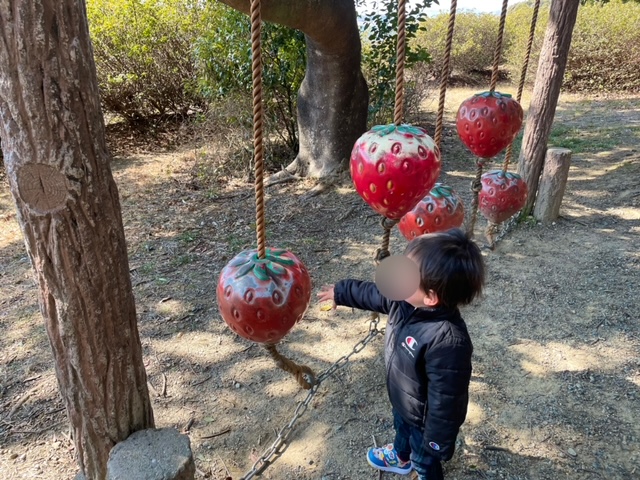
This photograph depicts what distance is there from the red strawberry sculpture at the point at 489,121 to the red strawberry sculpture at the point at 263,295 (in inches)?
47.1

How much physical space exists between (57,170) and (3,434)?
1.87 m

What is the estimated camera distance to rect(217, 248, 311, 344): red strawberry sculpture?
4.33 feet

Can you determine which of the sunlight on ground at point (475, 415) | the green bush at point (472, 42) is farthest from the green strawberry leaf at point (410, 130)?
the green bush at point (472, 42)

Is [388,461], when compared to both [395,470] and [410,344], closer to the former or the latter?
[395,470]

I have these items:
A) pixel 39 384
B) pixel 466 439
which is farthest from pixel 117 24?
pixel 466 439

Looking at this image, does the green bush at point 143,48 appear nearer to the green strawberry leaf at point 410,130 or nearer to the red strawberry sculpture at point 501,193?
the red strawberry sculpture at point 501,193

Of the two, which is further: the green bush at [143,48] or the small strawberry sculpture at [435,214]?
the green bush at [143,48]

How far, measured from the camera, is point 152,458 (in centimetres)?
160

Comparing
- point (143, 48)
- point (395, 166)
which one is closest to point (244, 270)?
point (395, 166)

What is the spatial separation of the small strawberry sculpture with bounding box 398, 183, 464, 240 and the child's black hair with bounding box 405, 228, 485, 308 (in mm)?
283

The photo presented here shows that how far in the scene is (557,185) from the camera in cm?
483

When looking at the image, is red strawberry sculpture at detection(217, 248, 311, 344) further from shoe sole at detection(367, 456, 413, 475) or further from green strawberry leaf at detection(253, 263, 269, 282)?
shoe sole at detection(367, 456, 413, 475)

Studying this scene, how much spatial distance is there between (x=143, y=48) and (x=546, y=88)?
5.86 metres

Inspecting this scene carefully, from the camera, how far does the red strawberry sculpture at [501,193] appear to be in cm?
277
